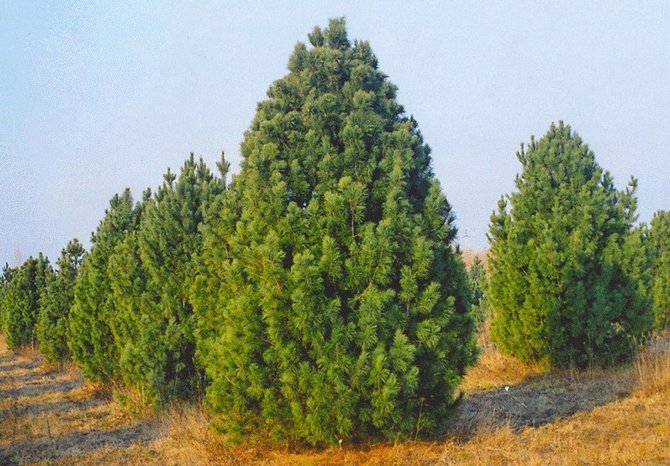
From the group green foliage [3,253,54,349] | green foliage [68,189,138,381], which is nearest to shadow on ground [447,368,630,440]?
green foliage [68,189,138,381]

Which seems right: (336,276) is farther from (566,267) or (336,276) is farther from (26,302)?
(26,302)

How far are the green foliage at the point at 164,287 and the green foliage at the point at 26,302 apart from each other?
1529 centimetres

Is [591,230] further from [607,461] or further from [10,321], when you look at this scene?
[10,321]

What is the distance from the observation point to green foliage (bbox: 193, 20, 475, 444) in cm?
540

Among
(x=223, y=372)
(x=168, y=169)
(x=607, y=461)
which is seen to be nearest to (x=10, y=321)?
(x=168, y=169)

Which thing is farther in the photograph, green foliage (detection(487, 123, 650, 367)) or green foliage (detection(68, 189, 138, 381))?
green foliage (detection(68, 189, 138, 381))

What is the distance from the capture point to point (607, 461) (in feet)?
17.6

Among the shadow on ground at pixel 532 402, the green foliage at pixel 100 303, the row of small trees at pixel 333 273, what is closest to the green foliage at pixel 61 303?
the green foliage at pixel 100 303

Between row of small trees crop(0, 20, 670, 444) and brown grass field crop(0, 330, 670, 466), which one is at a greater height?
row of small trees crop(0, 20, 670, 444)

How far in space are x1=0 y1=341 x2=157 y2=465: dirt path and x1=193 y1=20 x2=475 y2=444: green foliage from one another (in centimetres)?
241

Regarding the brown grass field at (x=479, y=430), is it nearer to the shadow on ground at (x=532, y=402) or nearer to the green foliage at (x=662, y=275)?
the shadow on ground at (x=532, y=402)

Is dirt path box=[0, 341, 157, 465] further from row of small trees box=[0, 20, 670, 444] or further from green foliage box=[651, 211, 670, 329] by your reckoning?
green foliage box=[651, 211, 670, 329]

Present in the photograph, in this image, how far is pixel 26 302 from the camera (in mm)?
23875

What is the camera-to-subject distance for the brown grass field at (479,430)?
18.3 ft
